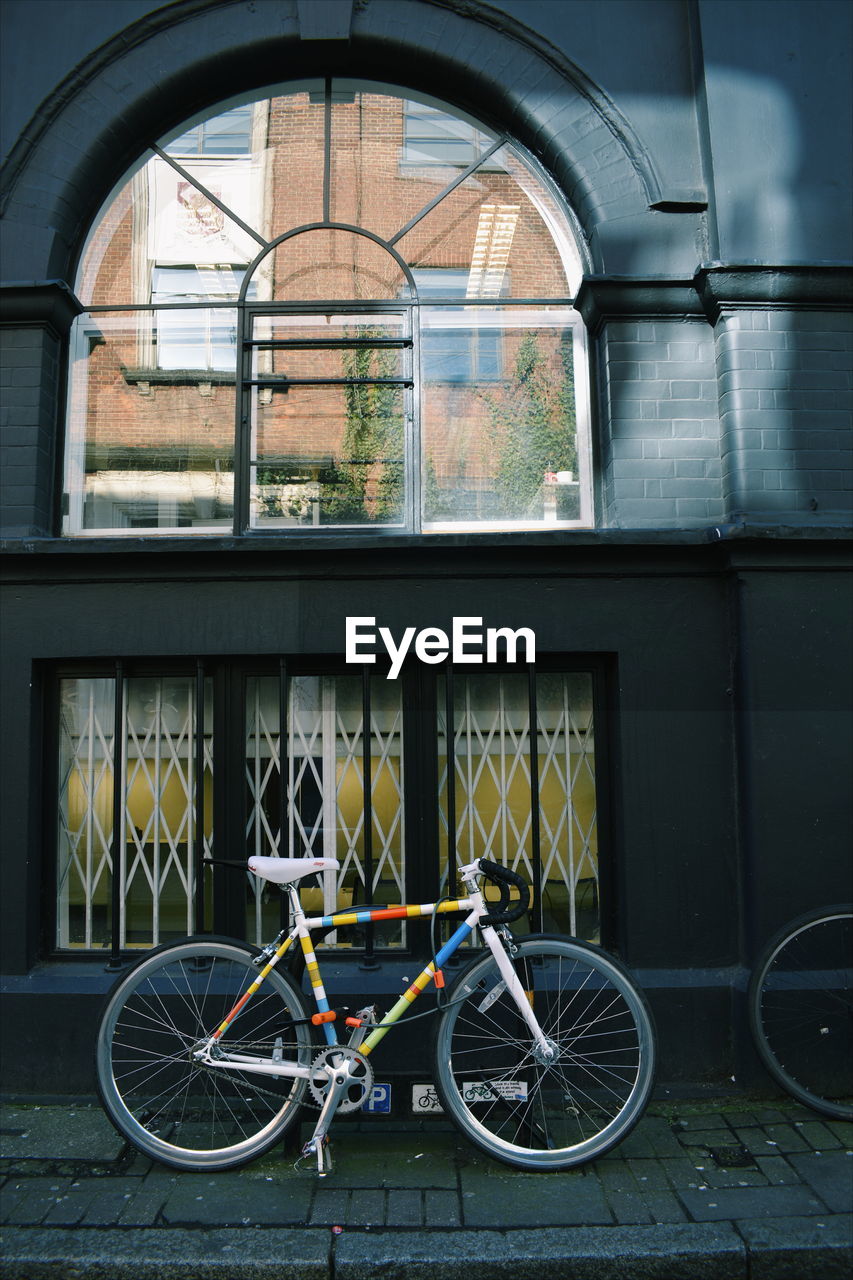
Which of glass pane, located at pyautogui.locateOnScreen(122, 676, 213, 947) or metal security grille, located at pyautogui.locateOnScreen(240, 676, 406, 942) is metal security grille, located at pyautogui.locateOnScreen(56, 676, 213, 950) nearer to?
glass pane, located at pyautogui.locateOnScreen(122, 676, 213, 947)

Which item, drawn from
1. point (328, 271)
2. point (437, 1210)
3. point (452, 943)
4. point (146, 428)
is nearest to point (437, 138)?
point (328, 271)

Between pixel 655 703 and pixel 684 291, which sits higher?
pixel 684 291

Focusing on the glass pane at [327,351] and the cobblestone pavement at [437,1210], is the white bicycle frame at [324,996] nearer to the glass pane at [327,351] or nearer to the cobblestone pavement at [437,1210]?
the cobblestone pavement at [437,1210]

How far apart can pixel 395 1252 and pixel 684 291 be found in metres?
4.72

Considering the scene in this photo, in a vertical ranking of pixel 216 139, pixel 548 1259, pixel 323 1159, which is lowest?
pixel 548 1259

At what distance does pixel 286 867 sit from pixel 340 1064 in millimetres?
814

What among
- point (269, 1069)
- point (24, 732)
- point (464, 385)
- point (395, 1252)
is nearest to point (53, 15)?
point (464, 385)

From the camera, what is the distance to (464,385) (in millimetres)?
5594

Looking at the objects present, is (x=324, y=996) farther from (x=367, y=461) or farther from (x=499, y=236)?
(x=499, y=236)

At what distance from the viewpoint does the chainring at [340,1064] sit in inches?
152

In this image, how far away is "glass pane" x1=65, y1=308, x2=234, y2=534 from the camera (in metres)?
5.46

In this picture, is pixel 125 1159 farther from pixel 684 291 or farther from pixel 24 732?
pixel 684 291

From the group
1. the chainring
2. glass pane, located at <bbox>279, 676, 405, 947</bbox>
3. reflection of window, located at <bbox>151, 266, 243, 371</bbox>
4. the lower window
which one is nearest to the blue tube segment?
the chainring

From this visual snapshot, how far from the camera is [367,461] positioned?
550cm
